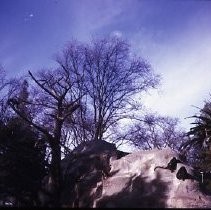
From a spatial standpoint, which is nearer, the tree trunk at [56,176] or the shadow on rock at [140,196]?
the tree trunk at [56,176]

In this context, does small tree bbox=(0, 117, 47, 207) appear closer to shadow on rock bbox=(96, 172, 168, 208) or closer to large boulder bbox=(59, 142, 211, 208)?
large boulder bbox=(59, 142, 211, 208)

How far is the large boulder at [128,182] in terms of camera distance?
42.5 feet

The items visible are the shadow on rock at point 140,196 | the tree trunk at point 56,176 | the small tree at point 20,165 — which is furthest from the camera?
the small tree at point 20,165

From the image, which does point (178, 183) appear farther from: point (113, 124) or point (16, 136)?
point (113, 124)

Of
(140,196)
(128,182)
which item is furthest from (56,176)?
(140,196)

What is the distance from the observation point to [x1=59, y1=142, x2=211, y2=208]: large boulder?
12958 millimetres

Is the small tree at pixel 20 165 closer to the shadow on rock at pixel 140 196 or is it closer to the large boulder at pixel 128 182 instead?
the large boulder at pixel 128 182

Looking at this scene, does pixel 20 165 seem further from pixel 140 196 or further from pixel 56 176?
pixel 140 196

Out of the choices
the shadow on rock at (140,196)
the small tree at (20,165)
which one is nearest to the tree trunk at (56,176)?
the small tree at (20,165)

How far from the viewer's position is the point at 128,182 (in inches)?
570

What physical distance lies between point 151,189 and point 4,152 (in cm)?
674

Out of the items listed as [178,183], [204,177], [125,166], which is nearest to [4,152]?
[125,166]

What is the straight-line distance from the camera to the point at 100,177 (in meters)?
15.5

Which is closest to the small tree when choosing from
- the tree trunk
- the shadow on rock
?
the tree trunk
